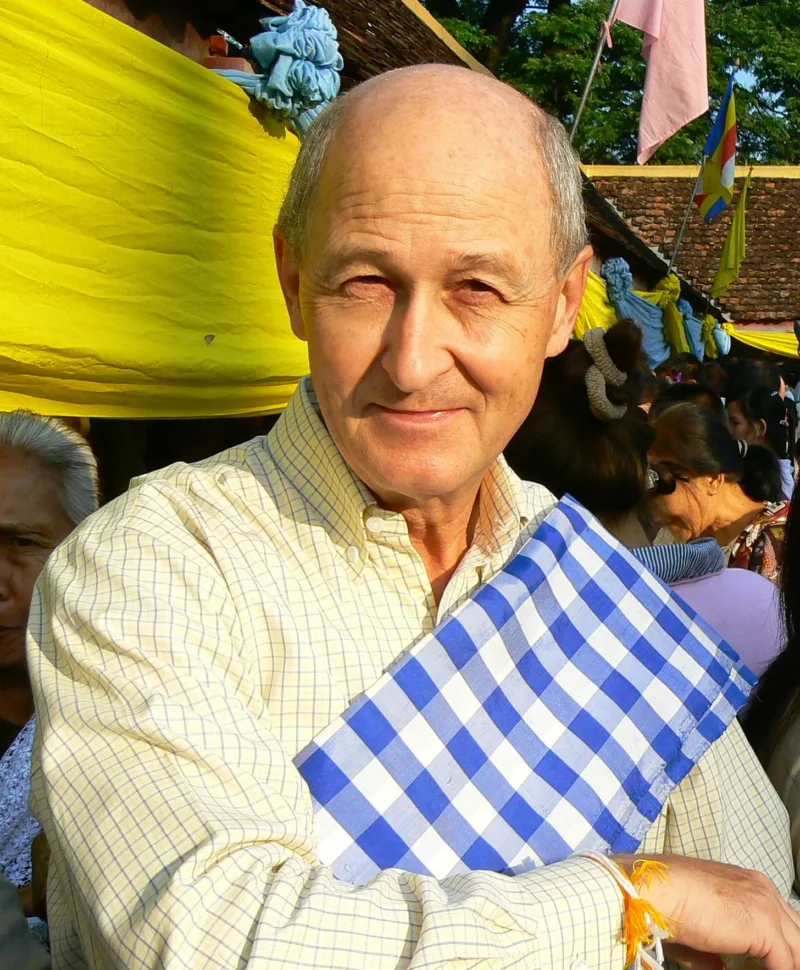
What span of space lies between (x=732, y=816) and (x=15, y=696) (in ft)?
4.75

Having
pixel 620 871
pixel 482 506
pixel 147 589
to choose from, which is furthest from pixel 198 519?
pixel 620 871

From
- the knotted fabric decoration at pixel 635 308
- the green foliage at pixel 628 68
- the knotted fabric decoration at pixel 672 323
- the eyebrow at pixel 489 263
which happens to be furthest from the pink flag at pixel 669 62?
the green foliage at pixel 628 68

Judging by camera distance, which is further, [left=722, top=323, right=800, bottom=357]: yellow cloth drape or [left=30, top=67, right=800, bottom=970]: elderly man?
[left=722, top=323, right=800, bottom=357]: yellow cloth drape

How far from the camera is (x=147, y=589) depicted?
3.82 feet

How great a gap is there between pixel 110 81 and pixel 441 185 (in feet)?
5.77

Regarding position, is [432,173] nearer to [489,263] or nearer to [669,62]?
[489,263]

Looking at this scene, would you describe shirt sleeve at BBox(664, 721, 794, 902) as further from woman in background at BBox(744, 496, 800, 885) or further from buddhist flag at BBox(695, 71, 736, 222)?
buddhist flag at BBox(695, 71, 736, 222)

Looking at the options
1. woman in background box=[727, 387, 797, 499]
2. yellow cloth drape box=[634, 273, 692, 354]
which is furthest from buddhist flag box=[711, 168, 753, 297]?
woman in background box=[727, 387, 797, 499]

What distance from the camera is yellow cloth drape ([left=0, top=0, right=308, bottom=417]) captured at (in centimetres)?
235

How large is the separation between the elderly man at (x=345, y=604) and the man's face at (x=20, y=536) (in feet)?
2.83

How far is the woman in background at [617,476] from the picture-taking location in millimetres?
2514

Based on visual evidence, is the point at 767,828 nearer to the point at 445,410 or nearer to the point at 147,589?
the point at 445,410

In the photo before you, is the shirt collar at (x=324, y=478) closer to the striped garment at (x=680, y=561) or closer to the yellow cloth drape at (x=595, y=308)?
the striped garment at (x=680, y=561)

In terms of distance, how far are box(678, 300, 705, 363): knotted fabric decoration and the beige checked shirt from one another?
10.1 m
